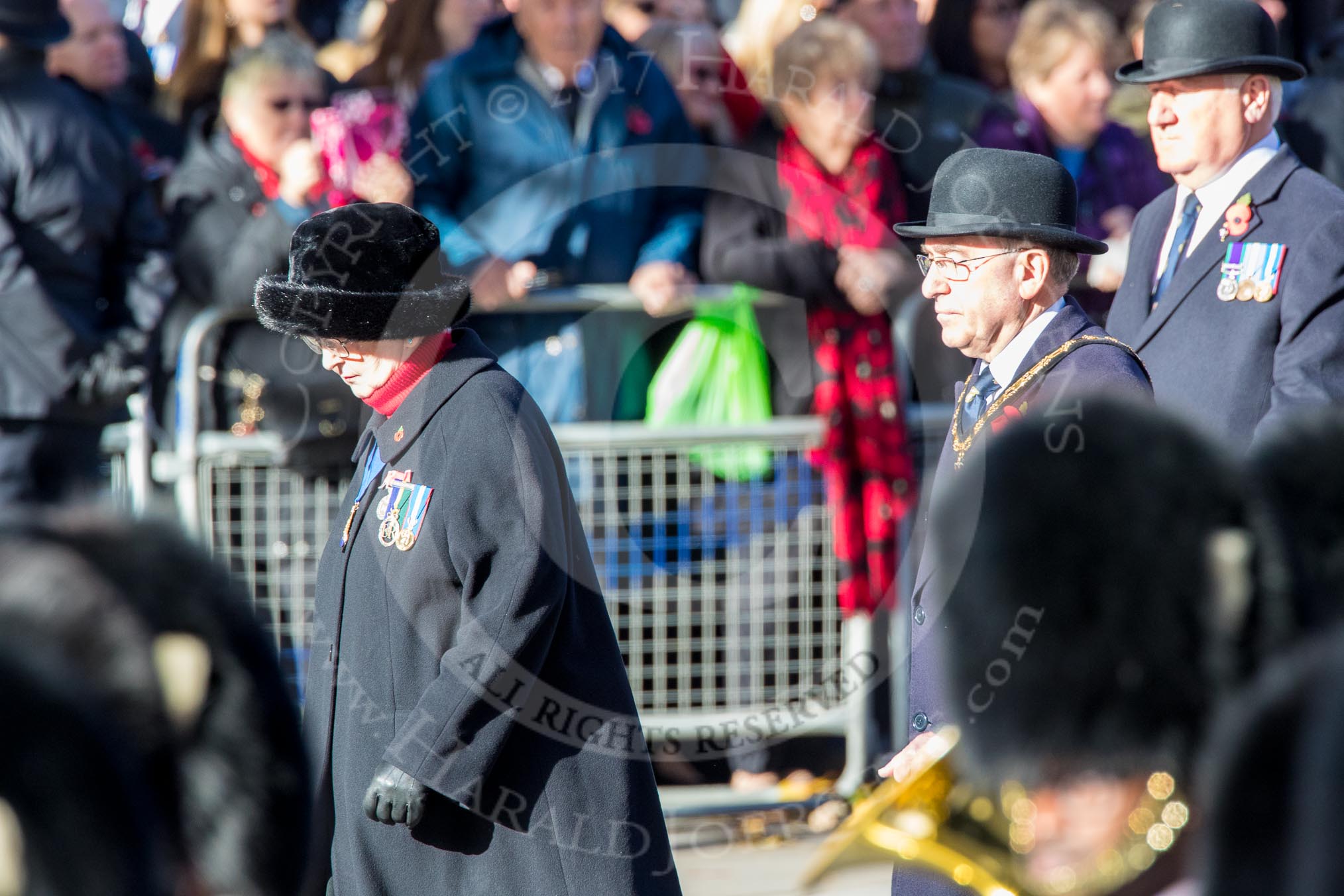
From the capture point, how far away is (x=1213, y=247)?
4.26 metres

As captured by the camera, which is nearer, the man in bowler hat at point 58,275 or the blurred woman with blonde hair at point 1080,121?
the man in bowler hat at point 58,275

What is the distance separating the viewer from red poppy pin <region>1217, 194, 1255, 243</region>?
13.9 feet

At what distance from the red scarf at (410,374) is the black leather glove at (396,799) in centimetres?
80

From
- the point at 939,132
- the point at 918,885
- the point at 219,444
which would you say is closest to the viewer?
the point at 918,885

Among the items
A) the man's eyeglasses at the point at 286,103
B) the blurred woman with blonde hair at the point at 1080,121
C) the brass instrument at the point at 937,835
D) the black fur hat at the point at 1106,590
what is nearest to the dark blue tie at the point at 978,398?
the brass instrument at the point at 937,835

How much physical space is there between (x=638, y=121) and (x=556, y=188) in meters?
0.38

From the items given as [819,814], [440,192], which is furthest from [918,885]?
[440,192]

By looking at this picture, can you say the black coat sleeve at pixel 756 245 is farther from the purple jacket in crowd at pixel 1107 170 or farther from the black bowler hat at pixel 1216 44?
the black bowler hat at pixel 1216 44

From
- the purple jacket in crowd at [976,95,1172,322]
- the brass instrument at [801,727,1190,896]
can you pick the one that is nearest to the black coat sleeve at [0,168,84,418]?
the purple jacket in crowd at [976,95,1172,322]

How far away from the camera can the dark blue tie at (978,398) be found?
3.46 meters

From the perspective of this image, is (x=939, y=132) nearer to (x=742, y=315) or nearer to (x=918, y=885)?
(x=742, y=315)

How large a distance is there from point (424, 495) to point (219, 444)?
2.33 meters

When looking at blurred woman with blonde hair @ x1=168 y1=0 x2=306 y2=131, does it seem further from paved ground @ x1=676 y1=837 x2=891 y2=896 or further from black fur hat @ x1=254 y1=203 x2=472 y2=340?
paved ground @ x1=676 y1=837 x2=891 y2=896

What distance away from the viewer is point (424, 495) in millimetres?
3512
